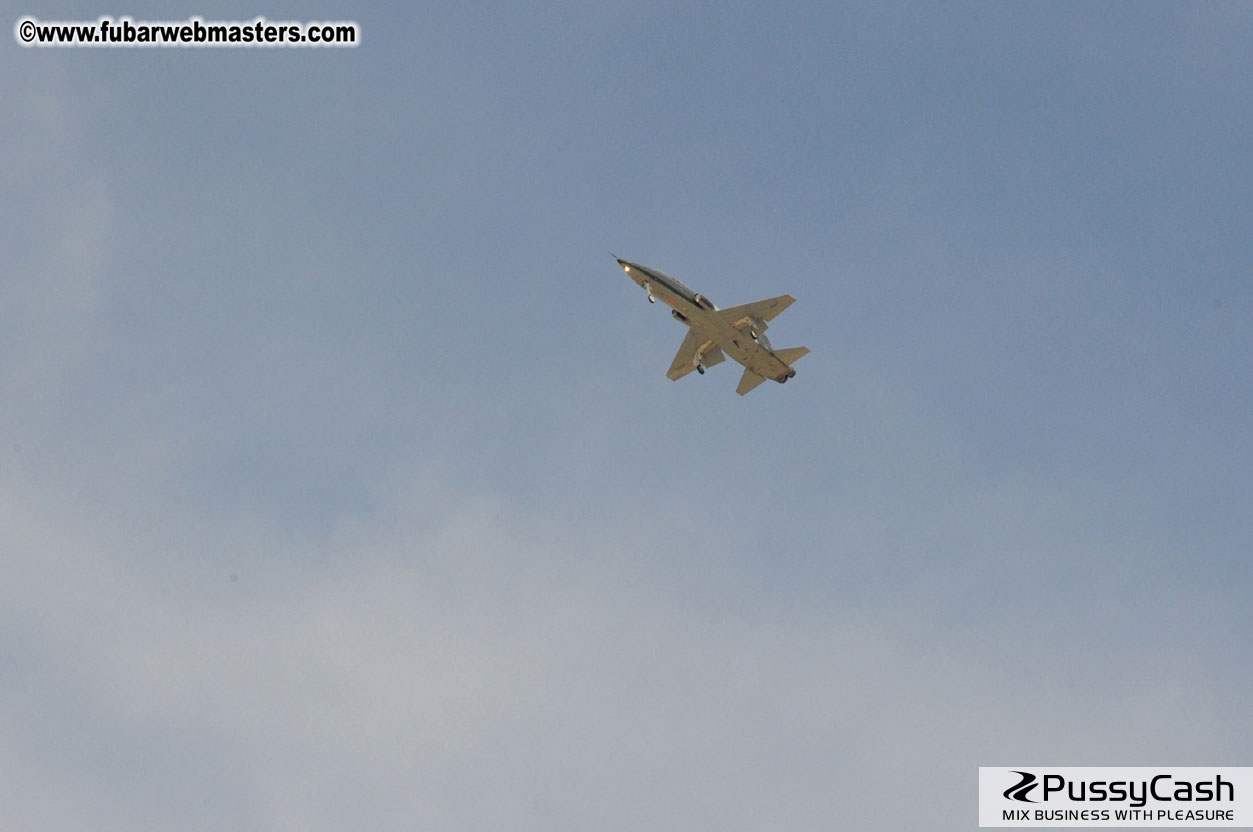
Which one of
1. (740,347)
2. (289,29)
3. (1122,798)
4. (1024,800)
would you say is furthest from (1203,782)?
(289,29)

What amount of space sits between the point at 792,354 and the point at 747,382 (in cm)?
843

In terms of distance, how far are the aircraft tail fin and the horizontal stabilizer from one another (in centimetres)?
622

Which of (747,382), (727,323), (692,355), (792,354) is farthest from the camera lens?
(692,355)

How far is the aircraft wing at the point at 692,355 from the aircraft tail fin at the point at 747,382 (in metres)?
4.31

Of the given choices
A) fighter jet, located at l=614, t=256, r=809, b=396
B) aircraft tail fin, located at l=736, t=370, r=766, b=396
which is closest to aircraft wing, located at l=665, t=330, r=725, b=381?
fighter jet, located at l=614, t=256, r=809, b=396

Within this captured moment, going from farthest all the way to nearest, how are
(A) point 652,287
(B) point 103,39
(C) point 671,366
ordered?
(C) point 671,366 < (A) point 652,287 < (B) point 103,39

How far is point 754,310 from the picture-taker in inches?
3814

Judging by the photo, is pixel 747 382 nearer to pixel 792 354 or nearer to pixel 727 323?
pixel 792 354

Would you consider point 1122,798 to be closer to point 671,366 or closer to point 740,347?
point 740,347

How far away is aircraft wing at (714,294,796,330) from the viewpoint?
96.1 meters

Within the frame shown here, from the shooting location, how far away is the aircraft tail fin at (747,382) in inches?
4235

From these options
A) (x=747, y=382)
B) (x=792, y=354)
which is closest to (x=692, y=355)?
(x=747, y=382)

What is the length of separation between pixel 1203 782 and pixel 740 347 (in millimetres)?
53066

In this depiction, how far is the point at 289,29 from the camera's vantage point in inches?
3406
